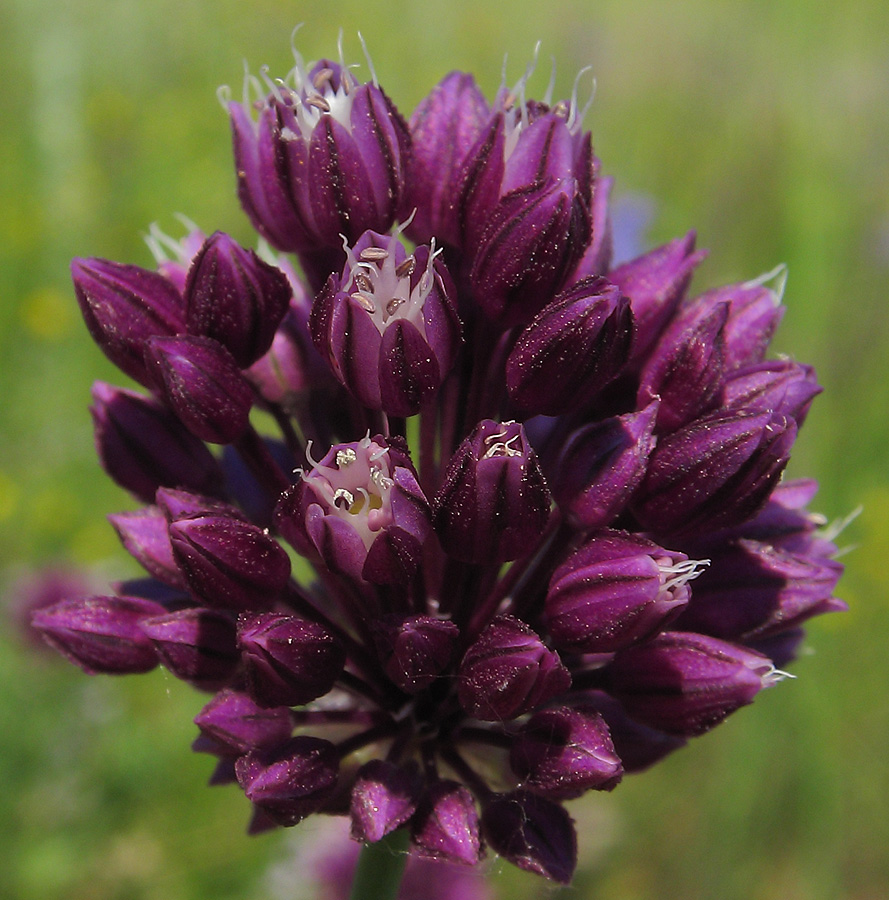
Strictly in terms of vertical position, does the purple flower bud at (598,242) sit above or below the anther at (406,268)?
above

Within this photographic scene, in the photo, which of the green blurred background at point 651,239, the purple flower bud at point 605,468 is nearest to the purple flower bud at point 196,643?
the purple flower bud at point 605,468

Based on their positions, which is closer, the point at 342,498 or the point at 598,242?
the point at 342,498

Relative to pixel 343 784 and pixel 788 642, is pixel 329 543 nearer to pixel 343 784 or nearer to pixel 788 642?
pixel 343 784

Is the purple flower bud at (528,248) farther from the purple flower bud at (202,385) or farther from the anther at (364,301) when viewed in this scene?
the purple flower bud at (202,385)

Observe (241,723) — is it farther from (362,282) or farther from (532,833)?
(362,282)

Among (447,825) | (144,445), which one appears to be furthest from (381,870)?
(144,445)

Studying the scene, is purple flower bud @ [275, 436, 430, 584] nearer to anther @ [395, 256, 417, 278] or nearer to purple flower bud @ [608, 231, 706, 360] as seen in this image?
anther @ [395, 256, 417, 278]
